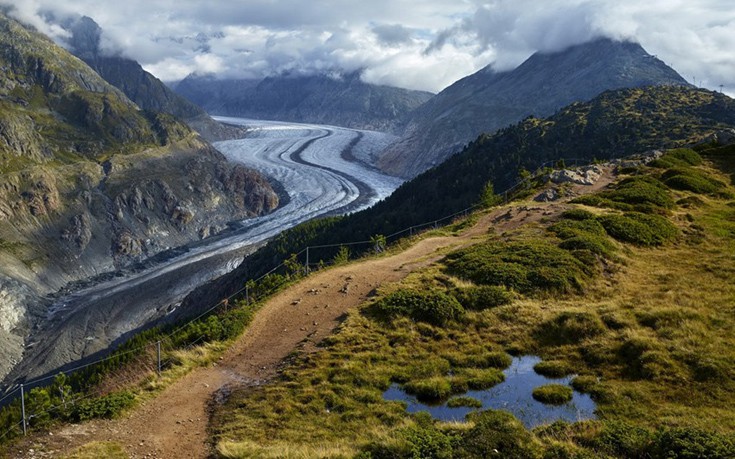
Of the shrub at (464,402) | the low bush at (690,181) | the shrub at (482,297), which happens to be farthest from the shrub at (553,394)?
the low bush at (690,181)

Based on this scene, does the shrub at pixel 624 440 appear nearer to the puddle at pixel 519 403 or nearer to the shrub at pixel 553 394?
the puddle at pixel 519 403

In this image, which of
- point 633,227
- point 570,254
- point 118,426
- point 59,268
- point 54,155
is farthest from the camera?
point 54,155

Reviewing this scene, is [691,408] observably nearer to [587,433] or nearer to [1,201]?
[587,433]

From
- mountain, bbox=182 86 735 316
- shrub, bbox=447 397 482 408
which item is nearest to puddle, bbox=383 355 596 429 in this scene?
shrub, bbox=447 397 482 408

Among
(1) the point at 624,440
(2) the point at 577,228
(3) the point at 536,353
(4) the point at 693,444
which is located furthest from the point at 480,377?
(2) the point at 577,228

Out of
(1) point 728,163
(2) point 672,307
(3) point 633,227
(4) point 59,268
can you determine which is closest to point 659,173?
(1) point 728,163

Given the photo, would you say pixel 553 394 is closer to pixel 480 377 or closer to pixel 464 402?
pixel 480 377

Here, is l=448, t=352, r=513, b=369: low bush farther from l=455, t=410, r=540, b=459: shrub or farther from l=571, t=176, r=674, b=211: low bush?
l=571, t=176, r=674, b=211: low bush
